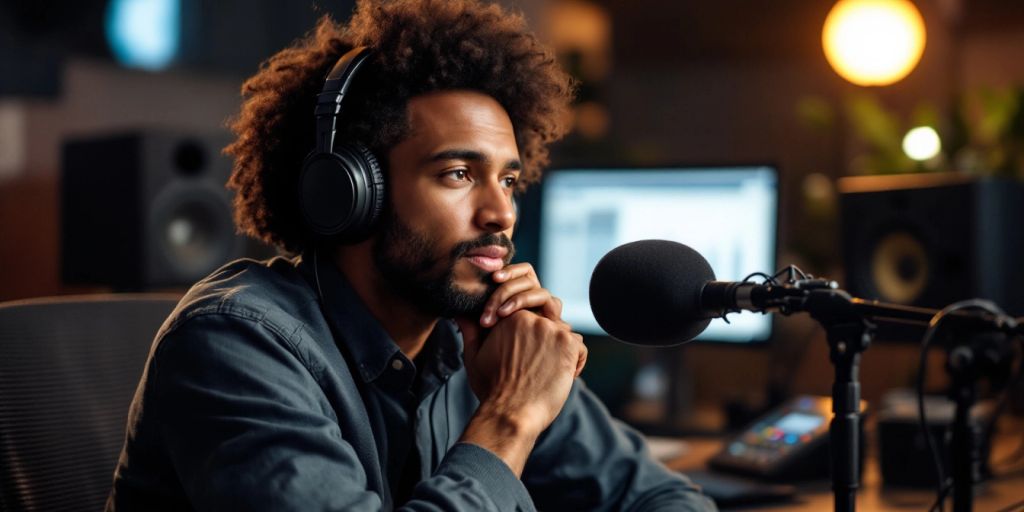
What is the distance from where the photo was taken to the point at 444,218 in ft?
3.82

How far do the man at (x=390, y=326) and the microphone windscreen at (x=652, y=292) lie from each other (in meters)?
0.14

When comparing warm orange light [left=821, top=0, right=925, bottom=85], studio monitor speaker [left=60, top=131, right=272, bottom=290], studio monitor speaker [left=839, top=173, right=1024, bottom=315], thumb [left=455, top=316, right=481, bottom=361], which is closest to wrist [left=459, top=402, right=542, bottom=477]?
thumb [left=455, top=316, right=481, bottom=361]

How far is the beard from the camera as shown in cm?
117

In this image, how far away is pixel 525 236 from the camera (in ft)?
6.53

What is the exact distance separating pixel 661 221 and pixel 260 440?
110 cm

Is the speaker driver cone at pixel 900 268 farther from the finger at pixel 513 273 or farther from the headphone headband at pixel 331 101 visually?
the headphone headband at pixel 331 101

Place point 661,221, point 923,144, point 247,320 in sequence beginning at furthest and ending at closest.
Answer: point 923,144 → point 661,221 → point 247,320

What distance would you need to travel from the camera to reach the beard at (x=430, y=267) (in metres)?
1.17

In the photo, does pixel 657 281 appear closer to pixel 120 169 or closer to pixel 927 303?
pixel 927 303

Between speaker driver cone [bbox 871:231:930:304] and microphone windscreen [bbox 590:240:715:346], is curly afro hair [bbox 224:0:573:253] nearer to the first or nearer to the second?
microphone windscreen [bbox 590:240:715:346]

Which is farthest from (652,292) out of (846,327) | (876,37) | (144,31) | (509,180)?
(876,37)

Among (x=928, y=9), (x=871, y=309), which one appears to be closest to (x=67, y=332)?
(x=871, y=309)

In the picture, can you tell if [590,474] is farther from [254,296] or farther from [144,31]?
[144,31]

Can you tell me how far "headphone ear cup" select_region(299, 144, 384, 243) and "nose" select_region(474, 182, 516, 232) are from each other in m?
0.12
